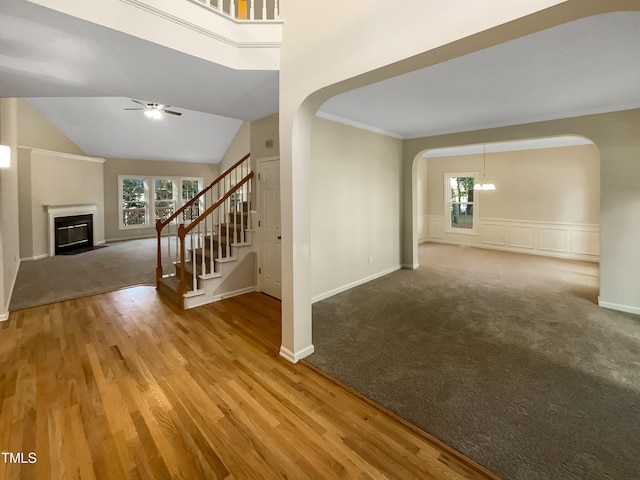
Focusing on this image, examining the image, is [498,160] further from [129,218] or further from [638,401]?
[129,218]

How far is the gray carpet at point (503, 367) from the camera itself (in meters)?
1.79

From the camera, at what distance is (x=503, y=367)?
2.64m

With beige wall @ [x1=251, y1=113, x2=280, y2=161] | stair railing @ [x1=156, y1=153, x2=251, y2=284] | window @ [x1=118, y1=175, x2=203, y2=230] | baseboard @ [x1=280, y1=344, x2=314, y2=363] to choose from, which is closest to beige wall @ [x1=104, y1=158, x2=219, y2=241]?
window @ [x1=118, y1=175, x2=203, y2=230]

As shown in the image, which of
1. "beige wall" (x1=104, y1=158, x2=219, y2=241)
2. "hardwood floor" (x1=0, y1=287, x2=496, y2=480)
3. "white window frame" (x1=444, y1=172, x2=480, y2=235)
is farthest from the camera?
"beige wall" (x1=104, y1=158, x2=219, y2=241)

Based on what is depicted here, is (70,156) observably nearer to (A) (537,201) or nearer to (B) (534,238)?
(A) (537,201)

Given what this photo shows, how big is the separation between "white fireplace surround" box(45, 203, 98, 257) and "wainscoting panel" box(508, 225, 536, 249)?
37.2ft

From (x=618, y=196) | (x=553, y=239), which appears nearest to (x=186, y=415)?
(x=618, y=196)

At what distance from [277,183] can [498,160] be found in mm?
6553

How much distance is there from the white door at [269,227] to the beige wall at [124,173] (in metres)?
7.11

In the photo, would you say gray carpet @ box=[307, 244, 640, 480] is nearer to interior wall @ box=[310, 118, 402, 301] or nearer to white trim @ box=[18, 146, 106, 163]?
interior wall @ box=[310, 118, 402, 301]

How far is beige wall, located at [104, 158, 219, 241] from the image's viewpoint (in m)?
9.17

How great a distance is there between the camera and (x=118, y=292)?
4617 millimetres

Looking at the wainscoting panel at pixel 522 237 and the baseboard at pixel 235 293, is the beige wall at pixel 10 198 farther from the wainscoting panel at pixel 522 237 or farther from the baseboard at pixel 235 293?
the wainscoting panel at pixel 522 237

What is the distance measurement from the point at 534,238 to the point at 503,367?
6.29m
